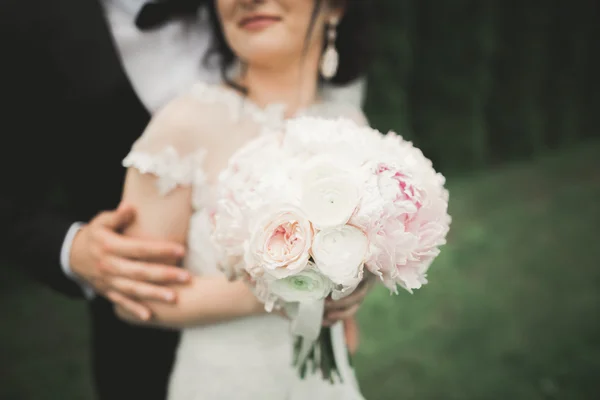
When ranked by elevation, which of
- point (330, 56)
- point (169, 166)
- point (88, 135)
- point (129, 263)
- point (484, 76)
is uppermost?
point (484, 76)

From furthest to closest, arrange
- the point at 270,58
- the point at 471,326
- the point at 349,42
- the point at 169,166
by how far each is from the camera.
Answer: the point at 471,326 → the point at 349,42 → the point at 270,58 → the point at 169,166

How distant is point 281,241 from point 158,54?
1027 mm

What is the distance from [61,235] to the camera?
1.53 m

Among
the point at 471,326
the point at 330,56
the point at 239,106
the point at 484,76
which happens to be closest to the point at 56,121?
the point at 239,106

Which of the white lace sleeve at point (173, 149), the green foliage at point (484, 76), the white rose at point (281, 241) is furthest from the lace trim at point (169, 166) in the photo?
the green foliage at point (484, 76)

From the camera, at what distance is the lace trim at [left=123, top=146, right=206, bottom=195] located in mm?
1362

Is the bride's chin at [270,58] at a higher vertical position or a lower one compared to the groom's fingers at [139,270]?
higher

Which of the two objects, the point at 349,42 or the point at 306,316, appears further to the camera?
the point at 349,42

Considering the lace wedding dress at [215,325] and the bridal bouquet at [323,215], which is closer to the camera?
the bridal bouquet at [323,215]

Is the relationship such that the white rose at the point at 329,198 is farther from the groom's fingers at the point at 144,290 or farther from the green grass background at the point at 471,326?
the green grass background at the point at 471,326

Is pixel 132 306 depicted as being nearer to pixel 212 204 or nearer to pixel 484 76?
pixel 212 204

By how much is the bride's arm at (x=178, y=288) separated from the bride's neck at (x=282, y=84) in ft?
1.33

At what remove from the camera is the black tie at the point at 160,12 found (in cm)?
169

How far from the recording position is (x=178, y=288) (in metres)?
1.39
